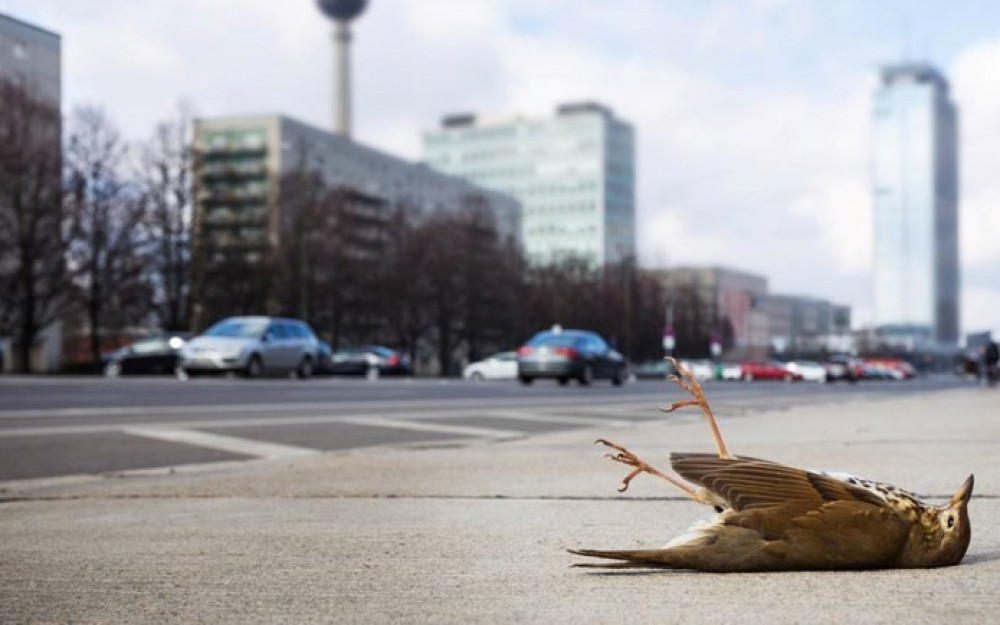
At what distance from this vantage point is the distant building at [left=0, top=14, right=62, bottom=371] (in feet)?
63.9

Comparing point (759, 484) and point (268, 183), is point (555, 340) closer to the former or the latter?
point (759, 484)

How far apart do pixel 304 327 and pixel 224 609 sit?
30.4m

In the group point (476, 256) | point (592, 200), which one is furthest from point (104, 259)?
point (592, 200)

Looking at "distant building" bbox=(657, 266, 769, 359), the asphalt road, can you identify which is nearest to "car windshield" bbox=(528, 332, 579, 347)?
the asphalt road

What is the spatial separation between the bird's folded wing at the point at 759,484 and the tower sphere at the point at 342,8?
168969 millimetres

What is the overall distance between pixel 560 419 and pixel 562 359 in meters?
15.6

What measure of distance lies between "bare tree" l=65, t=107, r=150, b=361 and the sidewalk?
161 ft

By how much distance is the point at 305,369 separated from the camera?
33.8 metres

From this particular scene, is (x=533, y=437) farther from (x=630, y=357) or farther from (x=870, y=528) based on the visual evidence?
(x=630, y=357)

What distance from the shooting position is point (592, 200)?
7633 inches

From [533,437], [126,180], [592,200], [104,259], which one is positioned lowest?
[533,437]

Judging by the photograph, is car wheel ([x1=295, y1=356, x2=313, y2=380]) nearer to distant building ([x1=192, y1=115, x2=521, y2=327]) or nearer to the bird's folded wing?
the bird's folded wing

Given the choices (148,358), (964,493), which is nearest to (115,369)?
(148,358)

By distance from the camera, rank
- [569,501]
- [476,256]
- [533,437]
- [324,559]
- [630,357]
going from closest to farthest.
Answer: [324,559] → [569,501] → [533,437] → [476,256] → [630,357]
